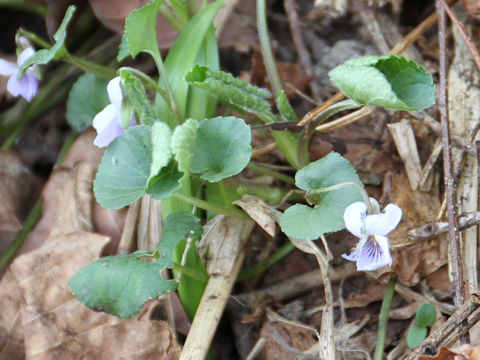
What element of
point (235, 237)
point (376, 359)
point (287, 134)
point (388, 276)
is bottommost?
point (376, 359)

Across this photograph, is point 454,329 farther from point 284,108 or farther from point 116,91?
point 116,91

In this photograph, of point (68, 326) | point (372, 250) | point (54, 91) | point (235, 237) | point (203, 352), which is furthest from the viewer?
point (54, 91)

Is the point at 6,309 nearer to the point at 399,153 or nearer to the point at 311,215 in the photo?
the point at 311,215

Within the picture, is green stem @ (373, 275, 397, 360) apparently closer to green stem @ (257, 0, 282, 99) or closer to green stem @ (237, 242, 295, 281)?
green stem @ (237, 242, 295, 281)

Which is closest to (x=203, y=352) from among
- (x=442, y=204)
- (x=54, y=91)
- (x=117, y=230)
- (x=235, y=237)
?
(x=235, y=237)

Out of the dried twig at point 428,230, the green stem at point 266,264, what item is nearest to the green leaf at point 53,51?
the green stem at point 266,264

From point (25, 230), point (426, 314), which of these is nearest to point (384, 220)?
point (426, 314)

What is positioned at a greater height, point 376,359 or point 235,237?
point 235,237
